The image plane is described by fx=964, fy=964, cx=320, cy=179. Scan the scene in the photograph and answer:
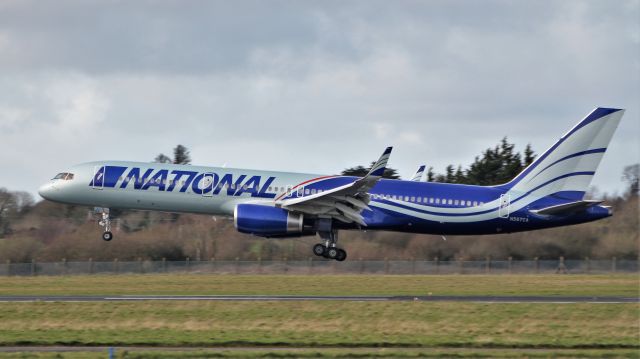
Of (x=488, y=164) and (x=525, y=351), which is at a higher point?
(x=488, y=164)

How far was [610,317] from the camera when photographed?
32.5 meters

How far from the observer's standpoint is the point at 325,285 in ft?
146

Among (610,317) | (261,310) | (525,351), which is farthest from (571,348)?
(261,310)

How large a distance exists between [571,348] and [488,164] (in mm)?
53121

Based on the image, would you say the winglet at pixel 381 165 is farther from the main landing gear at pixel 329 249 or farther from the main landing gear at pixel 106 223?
the main landing gear at pixel 106 223

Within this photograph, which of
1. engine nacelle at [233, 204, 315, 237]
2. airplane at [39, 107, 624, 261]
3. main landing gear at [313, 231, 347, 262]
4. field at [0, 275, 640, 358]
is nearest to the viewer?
field at [0, 275, 640, 358]

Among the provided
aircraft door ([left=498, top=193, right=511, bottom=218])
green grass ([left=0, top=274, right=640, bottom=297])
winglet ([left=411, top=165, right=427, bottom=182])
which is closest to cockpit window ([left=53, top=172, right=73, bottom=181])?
green grass ([left=0, top=274, right=640, bottom=297])

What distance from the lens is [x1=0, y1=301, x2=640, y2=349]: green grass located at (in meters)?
27.1

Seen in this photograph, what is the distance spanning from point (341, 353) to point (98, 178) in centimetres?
2226

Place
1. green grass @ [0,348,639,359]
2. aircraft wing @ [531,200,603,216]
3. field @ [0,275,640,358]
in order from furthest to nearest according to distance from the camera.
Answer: aircraft wing @ [531,200,603,216] < field @ [0,275,640,358] < green grass @ [0,348,639,359]

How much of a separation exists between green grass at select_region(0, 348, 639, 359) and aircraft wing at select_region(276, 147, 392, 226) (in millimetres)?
15407

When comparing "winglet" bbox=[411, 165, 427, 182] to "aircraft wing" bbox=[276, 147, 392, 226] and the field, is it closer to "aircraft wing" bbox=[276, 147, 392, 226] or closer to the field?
"aircraft wing" bbox=[276, 147, 392, 226]

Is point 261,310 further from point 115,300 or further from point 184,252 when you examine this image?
point 184,252

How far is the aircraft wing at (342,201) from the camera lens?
41250 millimetres
